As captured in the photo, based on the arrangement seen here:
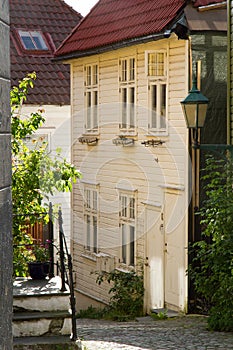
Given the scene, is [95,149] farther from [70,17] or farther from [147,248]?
[70,17]

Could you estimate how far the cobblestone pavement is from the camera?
11180 mm

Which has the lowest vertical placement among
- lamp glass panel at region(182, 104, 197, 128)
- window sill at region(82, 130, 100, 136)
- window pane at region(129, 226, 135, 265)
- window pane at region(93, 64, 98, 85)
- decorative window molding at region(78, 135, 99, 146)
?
window pane at region(129, 226, 135, 265)

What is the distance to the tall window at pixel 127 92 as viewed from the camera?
17.9m

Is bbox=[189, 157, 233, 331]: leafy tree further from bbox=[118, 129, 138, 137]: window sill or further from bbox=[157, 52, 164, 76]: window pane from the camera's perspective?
bbox=[118, 129, 138, 137]: window sill

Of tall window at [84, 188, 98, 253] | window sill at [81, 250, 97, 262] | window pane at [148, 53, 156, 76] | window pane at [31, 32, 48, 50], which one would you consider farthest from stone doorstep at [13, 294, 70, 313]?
window pane at [31, 32, 48, 50]

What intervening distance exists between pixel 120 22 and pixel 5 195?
1566cm

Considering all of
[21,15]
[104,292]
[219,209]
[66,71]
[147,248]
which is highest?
[21,15]

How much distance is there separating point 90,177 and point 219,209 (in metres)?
8.12

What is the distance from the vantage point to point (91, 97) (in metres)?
20.1

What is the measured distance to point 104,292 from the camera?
19250 mm

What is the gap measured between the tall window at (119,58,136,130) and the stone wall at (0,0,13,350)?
48.7 feet

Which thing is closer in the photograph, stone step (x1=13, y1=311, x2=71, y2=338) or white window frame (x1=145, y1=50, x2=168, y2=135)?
stone step (x1=13, y1=311, x2=71, y2=338)

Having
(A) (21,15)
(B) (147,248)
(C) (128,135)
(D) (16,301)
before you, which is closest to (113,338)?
(D) (16,301)

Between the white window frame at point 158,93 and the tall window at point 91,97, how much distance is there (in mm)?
3035
